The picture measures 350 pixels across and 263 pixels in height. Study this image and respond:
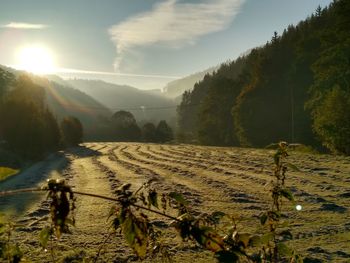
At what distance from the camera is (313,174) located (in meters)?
13.2

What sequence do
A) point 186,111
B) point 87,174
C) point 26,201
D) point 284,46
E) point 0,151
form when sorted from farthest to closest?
point 186,111, point 284,46, point 0,151, point 87,174, point 26,201

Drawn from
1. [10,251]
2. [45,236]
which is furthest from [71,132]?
[45,236]

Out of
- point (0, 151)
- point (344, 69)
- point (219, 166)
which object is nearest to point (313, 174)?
point (219, 166)

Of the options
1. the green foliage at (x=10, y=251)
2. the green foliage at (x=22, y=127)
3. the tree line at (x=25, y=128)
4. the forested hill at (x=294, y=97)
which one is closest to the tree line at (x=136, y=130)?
the forested hill at (x=294, y=97)

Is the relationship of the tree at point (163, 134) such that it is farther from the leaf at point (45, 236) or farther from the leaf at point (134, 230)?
the leaf at point (134, 230)

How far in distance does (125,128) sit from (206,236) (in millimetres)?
81103

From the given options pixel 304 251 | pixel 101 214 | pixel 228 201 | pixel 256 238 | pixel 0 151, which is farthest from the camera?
pixel 0 151

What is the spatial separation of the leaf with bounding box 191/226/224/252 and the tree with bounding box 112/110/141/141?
3050 inches

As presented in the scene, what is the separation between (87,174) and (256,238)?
1445 centimetres

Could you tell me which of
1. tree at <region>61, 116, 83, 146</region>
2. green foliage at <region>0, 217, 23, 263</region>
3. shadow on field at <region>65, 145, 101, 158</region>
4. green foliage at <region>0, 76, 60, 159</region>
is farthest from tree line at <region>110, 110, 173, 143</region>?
green foliage at <region>0, 217, 23, 263</region>

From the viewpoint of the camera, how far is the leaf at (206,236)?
1.40 metres

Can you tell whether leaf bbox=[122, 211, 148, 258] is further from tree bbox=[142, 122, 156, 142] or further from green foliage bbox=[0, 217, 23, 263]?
tree bbox=[142, 122, 156, 142]

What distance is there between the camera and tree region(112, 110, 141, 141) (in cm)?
7906

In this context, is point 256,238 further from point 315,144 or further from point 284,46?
point 284,46
